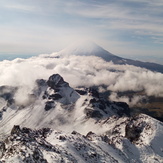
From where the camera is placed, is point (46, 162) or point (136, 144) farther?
point (136, 144)

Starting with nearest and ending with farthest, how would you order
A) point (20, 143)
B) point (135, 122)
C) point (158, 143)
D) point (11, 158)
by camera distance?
point (11, 158)
point (20, 143)
point (158, 143)
point (135, 122)

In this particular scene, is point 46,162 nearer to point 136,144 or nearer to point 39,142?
point 39,142

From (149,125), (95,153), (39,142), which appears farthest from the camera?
(149,125)

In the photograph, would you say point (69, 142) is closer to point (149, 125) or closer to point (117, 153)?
point (117, 153)

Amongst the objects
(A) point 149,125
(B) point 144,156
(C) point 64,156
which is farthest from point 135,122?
(C) point 64,156

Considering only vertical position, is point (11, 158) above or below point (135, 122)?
above

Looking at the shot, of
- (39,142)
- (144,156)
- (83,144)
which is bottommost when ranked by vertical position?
(144,156)

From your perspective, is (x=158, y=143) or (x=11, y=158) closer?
(x=11, y=158)

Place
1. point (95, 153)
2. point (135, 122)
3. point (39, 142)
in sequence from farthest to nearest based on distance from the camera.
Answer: point (135, 122)
point (95, 153)
point (39, 142)

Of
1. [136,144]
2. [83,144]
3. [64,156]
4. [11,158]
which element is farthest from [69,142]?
[136,144]
